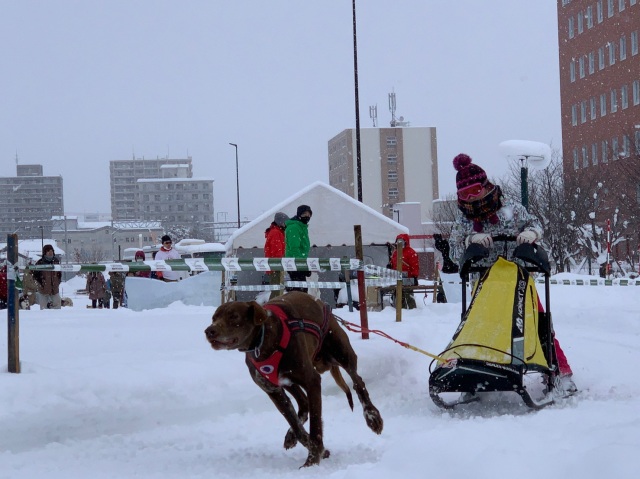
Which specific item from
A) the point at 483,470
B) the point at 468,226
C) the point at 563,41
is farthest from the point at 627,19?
the point at 483,470

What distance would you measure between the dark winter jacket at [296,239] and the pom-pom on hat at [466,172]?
609 cm

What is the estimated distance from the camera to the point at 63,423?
5.63m

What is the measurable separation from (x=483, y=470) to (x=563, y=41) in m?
63.6

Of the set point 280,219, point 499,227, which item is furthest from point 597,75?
point 499,227

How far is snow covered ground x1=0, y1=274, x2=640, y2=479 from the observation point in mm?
3818

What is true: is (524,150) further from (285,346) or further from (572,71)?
(572,71)

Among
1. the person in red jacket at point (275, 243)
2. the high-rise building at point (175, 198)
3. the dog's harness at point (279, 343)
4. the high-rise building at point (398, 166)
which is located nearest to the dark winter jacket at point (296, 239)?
the person in red jacket at point (275, 243)

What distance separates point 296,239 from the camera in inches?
501

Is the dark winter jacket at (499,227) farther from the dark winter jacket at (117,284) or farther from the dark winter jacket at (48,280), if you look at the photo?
the dark winter jacket at (117,284)

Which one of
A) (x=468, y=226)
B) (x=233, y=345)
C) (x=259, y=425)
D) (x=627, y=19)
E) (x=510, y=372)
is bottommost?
(x=259, y=425)

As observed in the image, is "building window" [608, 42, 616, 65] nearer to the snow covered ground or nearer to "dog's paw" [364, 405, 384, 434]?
the snow covered ground

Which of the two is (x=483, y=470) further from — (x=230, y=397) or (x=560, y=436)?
(x=230, y=397)

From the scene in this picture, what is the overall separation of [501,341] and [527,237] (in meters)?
0.86

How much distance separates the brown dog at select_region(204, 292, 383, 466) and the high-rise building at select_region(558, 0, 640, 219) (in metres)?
45.3
